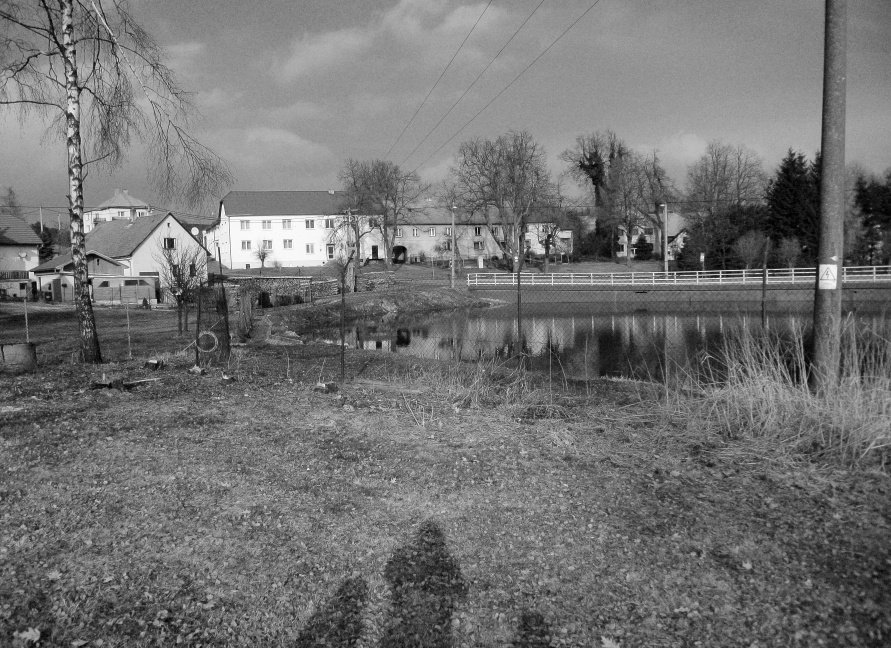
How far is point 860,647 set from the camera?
3201 millimetres

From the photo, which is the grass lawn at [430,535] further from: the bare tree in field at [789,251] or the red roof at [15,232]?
the red roof at [15,232]

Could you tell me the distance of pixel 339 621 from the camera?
3707mm

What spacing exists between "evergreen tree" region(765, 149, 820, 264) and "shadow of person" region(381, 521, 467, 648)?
55.3 metres

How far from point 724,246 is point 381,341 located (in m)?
39.5

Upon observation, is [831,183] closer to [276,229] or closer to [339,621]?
[339,621]

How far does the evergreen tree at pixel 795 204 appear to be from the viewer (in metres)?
53.8

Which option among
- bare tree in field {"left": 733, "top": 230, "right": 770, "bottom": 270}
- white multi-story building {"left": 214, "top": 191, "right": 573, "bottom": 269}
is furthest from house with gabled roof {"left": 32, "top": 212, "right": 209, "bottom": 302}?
bare tree in field {"left": 733, "top": 230, "right": 770, "bottom": 270}

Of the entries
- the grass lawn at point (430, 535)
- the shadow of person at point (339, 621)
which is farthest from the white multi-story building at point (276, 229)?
the shadow of person at point (339, 621)

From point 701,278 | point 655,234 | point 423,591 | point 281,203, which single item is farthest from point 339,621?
point 655,234

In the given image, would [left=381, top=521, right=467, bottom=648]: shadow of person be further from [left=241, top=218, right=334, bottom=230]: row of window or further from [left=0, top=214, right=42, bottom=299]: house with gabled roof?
[left=241, top=218, right=334, bottom=230]: row of window

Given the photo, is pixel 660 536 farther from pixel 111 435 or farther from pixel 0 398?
pixel 0 398

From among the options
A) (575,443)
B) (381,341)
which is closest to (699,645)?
(575,443)

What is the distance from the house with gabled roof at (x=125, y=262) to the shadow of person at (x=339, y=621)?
4704cm

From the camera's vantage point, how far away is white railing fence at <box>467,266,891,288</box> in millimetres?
37281
